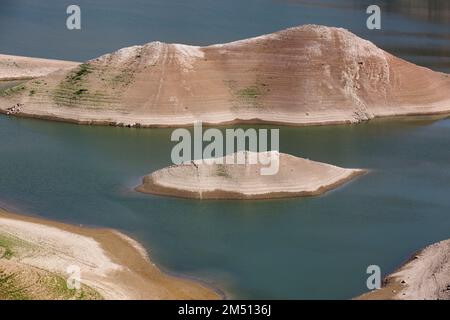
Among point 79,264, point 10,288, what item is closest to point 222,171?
point 79,264

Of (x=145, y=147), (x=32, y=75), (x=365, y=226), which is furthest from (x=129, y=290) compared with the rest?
(x=32, y=75)

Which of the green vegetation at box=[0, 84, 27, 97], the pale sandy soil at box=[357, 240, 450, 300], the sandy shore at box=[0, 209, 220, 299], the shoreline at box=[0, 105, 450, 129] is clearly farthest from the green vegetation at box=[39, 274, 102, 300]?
the green vegetation at box=[0, 84, 27, 97]

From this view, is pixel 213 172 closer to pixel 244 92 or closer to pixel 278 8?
pixel 244 92

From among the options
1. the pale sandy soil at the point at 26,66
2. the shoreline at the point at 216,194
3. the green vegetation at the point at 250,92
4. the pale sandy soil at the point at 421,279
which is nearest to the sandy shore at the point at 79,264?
the shoreline at the point at 216,194

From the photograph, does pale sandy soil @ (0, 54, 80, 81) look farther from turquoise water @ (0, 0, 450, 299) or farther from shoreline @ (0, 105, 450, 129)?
turquoise water @ (0, 0, 450, 299)

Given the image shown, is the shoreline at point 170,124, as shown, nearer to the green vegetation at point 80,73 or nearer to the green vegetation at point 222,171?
the green vegetation at point 80,73
